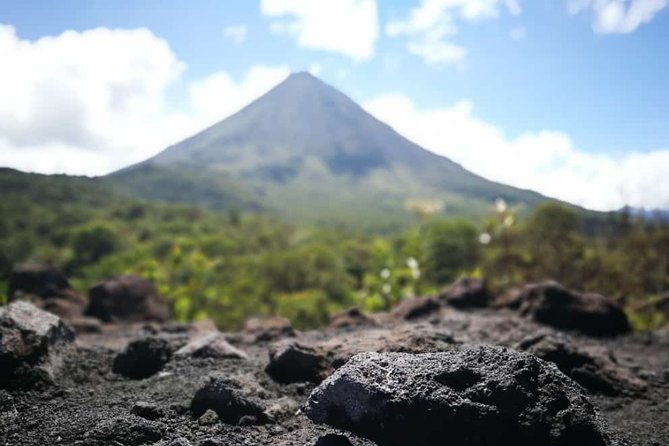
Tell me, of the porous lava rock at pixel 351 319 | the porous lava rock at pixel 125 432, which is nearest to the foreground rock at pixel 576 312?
the porous lava rock at pixel 351 319

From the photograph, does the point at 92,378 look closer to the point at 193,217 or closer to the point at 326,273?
the point at 326,273

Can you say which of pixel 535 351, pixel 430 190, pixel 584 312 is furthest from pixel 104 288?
pixel 430 190

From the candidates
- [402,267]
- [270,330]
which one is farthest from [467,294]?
[402,267]

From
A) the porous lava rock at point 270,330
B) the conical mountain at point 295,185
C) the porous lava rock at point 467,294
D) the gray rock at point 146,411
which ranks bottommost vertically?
the porous lava rock at point 270,330

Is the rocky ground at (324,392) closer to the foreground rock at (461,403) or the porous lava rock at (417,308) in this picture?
the foreground rock at (461,403)

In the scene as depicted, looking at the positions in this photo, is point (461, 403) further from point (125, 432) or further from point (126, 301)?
point (126, 301)

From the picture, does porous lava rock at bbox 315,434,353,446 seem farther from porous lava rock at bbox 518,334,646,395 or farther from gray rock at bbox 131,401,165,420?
porous lava rock at bbox 518,334,646,395
